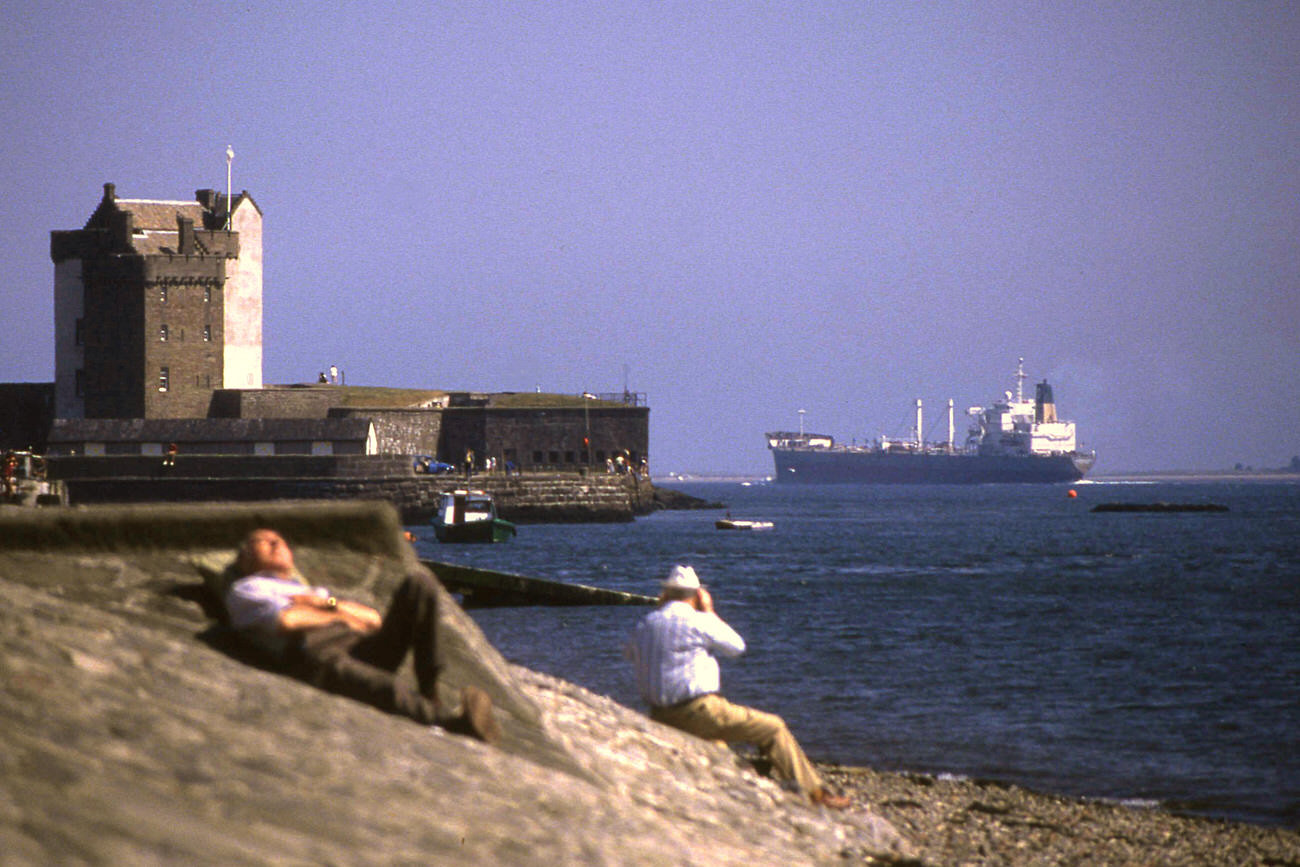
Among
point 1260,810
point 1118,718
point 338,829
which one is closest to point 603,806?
point 338,829

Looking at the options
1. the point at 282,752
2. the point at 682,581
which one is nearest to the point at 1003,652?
the point at 682,581

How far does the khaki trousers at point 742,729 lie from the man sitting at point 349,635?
2.10 metres

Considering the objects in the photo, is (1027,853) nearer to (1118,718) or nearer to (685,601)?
(685,601)

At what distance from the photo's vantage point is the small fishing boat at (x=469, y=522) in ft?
187

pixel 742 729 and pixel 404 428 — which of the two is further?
pixel 404 428

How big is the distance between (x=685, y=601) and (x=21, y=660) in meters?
4.01

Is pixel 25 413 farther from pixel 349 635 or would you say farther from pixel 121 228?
pixel 349 635

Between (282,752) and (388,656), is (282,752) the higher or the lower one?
the lower one

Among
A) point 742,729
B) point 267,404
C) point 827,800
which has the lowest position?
point 827,800

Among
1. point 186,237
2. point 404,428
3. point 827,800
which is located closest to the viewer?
point 827,800

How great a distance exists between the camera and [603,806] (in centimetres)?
665

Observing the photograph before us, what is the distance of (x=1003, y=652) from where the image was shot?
24.9m

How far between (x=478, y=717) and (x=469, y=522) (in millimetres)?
50489

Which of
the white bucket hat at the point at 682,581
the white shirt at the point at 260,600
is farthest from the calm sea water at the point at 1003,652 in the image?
the white shirt at the point at 260,600
